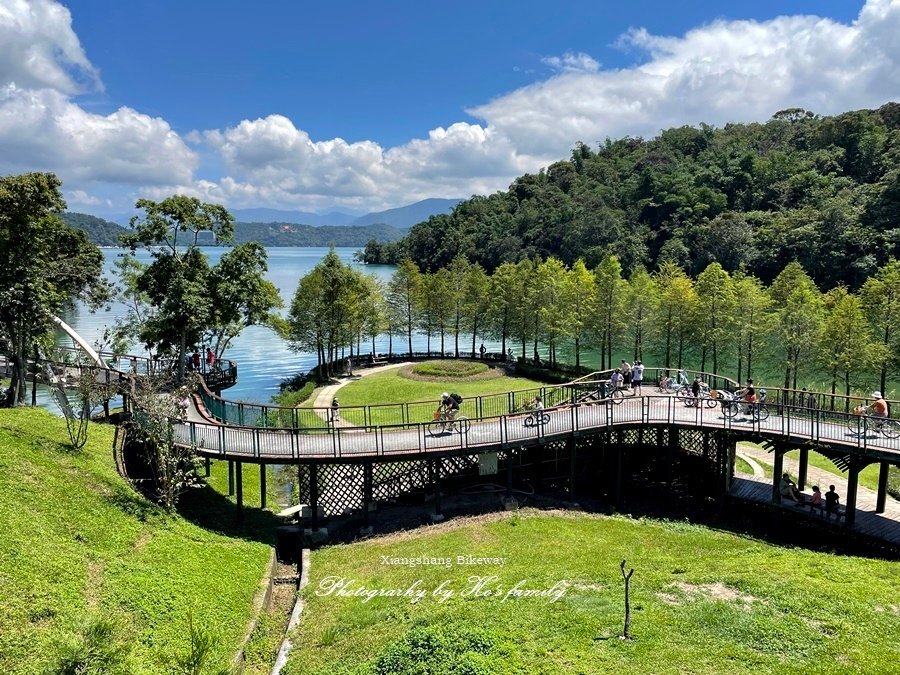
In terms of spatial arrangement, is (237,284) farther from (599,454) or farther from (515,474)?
(599,454)

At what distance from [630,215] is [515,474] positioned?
102215mm

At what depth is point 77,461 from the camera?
54.1ft

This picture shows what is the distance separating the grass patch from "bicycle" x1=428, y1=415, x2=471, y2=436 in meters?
27.0

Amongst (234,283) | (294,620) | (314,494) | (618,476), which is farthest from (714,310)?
(294,620)

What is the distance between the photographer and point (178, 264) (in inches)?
1129

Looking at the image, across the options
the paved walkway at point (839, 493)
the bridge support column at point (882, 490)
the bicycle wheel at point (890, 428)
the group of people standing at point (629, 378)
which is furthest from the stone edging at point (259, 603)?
the bridge support column at point (882, 490)

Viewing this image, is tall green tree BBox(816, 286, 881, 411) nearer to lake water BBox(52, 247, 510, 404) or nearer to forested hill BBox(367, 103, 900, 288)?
forested hill BBox(367, 103, 900, 288)

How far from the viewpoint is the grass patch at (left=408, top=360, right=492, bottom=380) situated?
158 ft

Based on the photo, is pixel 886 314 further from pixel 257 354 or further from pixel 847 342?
pixel 257 354

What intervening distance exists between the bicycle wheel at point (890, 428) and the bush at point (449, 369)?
32849 mm

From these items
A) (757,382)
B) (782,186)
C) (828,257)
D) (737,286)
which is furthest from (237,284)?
(782,186)

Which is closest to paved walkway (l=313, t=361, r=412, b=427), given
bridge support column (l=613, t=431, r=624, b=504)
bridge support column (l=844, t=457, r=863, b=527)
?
bridge support column (l=613, t=431, r=624, b=504)

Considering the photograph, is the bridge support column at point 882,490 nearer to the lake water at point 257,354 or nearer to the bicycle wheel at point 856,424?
the bicycle wheel at point 856,424

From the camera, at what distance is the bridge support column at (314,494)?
1882cm
